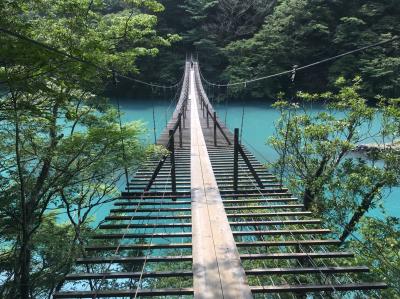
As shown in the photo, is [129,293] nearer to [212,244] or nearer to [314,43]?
[212,244]

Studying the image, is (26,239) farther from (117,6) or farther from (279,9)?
(117,6)

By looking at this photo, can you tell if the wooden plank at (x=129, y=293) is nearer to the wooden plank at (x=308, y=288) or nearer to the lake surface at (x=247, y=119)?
the wooden plank at (x=308, y=288)

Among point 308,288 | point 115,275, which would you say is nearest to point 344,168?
point 308,288

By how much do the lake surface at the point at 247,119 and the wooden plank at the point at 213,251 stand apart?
21.2ft

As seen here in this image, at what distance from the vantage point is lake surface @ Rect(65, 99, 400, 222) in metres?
11.5

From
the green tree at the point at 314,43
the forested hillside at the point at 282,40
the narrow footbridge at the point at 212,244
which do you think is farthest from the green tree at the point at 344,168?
the green tree at the point at 314,43

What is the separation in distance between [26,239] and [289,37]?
1562 cm

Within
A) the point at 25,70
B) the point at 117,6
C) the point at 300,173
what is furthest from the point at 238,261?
the point at 117,6

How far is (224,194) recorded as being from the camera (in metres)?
3.42

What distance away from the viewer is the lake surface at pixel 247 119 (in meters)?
11.5

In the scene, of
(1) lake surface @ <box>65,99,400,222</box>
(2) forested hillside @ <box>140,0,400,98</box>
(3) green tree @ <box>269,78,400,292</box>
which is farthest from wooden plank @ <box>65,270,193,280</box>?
(2) forested hillside @ <box>140,0,400,98</box>

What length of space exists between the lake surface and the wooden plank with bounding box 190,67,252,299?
6461 mm

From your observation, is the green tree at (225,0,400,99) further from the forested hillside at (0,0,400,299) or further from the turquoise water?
the forested hillside at (0,0,400,299)

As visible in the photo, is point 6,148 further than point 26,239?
Yes
